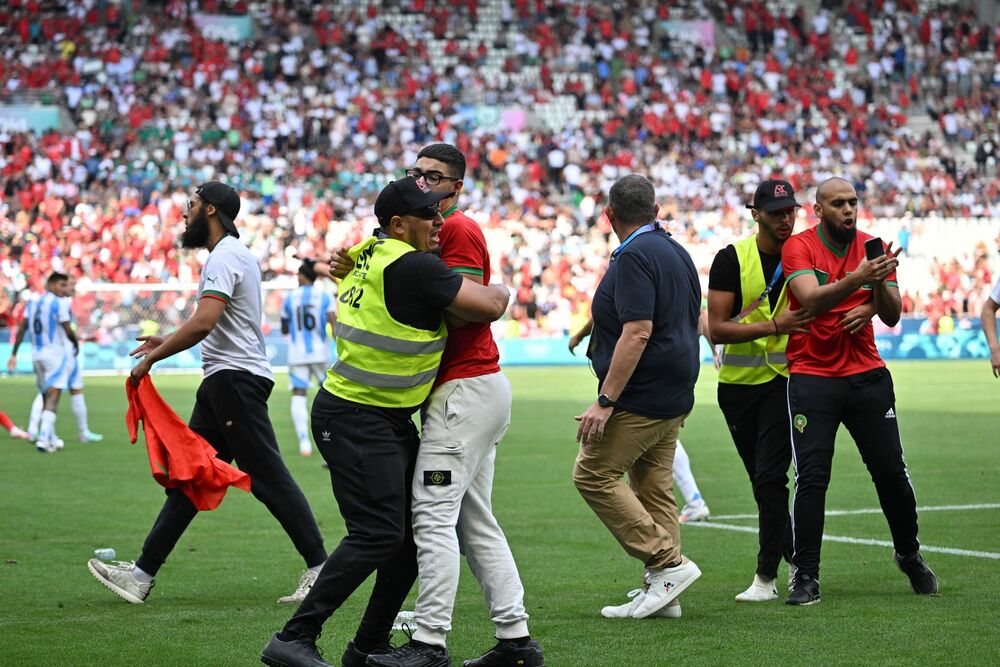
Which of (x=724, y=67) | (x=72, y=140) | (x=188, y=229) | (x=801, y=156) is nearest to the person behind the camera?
(x=188, y=229)

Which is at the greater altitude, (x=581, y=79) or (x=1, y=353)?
(x=581, y=79)

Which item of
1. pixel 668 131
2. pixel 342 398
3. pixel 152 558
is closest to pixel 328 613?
pixel 342 398

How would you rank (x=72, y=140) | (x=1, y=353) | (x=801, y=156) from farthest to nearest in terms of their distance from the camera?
(x=801, y=156) < (x=72, y=140) < (x=1, y=353)

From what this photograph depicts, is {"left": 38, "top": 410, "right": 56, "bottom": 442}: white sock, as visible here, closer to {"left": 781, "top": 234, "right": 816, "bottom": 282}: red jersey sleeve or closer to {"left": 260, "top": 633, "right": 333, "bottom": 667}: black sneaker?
{"left": 781, "top": 234, "right": 816, "bottom": 282}: red jersey sleeve

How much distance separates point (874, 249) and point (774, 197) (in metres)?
Answer: 0.81

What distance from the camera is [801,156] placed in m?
42.6

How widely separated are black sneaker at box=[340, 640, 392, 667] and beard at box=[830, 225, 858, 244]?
328cm

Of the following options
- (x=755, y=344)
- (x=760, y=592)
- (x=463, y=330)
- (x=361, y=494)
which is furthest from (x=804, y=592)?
(x=361, y=494)

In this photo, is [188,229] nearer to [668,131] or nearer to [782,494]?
[782,494]

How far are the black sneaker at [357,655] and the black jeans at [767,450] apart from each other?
8.11 ft

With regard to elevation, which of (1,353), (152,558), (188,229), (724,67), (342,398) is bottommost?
(1,353)

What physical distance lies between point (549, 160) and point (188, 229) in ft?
111

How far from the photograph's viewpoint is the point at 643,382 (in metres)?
7.05

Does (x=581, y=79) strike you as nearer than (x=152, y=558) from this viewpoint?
No
